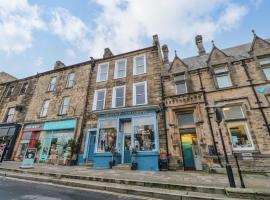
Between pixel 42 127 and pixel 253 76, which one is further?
pixel 42 127

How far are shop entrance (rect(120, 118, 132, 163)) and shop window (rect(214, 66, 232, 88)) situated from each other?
7.64 m

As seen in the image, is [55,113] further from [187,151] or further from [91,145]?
[187,151]

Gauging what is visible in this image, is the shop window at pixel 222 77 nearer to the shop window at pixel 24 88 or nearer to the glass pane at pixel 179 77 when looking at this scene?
the glass pane at pixel 179 77

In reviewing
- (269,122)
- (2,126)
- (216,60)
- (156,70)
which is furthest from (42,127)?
(269,122)

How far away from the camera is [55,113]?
50.1ft

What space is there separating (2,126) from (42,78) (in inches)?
291

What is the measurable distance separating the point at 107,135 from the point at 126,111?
96.7 inches

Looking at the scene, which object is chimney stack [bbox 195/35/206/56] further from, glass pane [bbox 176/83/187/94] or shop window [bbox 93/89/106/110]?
shop window [bbox 93/89/106/110]

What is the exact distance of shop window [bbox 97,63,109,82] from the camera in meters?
15.3

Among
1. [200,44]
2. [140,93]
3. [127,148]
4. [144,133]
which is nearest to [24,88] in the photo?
[140,93]

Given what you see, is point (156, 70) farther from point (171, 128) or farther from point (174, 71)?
point (171, 128)

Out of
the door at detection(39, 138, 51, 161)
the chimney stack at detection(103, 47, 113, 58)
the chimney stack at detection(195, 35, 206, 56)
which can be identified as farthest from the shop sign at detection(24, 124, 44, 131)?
the chimney stack at detection(195, 35, 206, 56)

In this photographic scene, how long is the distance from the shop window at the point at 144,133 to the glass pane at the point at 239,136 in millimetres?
5230

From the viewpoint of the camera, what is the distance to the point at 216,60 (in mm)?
11836
